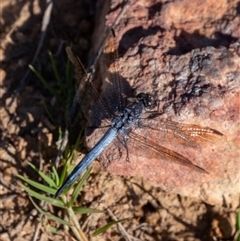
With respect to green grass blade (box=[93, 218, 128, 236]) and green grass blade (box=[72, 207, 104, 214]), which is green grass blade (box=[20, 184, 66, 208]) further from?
green grass blade (box=[93, 218, 128, 236])

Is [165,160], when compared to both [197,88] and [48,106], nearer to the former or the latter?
[197,88]

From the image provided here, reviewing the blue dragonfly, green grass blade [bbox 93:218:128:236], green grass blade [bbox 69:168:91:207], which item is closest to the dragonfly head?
the blue dragonfly

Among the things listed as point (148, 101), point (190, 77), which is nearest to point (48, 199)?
point (148, 101)

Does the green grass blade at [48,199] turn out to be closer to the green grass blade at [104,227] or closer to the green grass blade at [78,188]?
the green grass blade at [78,188]

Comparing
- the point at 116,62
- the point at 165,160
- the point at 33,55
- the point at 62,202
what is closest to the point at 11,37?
the point at 33,55

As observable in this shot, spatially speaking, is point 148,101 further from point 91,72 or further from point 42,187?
point 42,187

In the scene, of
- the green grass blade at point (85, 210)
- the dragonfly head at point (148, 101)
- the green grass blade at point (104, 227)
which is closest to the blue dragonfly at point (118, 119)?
the dragonfly head at point (148, 101)

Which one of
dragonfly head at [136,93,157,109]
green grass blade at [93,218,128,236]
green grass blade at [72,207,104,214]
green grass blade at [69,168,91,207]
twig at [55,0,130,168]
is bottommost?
green grass blade at [93,218,128,236]

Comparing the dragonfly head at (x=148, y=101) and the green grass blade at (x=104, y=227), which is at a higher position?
the dragonfly head at (x=148, y=101)
